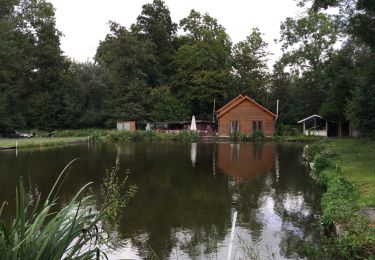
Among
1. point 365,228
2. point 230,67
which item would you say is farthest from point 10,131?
point 365,228

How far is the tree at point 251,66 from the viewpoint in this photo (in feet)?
185

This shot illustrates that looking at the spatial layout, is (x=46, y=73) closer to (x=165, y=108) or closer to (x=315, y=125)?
(x=165, y=108)

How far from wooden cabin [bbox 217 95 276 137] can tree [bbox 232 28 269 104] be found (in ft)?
35.1

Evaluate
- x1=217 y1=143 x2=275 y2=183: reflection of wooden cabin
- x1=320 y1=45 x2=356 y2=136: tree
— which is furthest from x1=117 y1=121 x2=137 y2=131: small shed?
x1=217 y1=143 x2=275 y2=183: reflection of wooden cabin

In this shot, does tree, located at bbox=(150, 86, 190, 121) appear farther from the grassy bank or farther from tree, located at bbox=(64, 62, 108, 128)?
the grassy bank

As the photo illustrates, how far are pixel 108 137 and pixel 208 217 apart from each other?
109 feet

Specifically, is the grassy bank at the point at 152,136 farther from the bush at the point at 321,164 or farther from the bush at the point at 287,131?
the bush at the point at 321,164

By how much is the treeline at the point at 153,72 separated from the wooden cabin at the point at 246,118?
650 cm

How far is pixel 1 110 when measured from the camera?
4462 cm

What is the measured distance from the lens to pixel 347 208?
8516 millimetres

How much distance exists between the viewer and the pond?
8.12 metres

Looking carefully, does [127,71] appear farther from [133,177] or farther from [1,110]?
[133,177]

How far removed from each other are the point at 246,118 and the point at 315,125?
7915mm

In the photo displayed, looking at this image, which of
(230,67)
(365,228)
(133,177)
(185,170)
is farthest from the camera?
(230,67)
